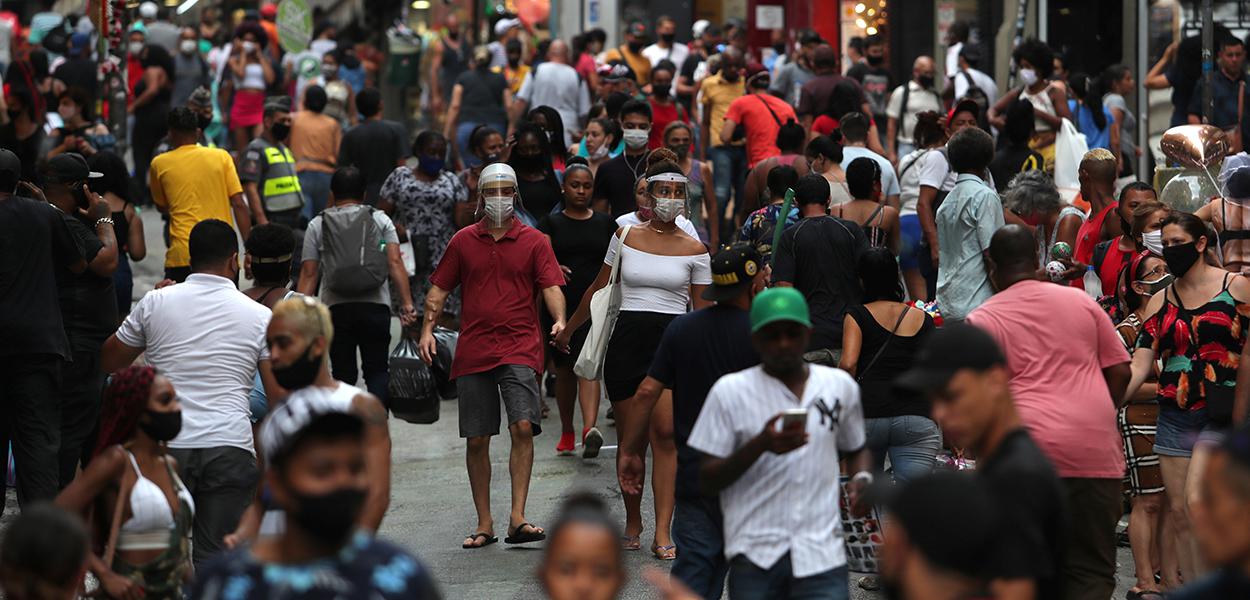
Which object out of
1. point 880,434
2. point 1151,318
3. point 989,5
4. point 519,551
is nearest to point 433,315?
point 519,551

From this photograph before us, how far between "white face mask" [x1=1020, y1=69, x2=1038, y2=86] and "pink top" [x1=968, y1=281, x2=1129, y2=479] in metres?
7.87

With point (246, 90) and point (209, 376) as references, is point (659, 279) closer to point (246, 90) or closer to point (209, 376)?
point (209, 376)

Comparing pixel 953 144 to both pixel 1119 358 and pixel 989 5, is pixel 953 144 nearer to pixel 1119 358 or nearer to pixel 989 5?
pixel 1119 358

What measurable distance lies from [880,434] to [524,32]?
1846cm

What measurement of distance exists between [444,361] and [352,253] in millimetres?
851

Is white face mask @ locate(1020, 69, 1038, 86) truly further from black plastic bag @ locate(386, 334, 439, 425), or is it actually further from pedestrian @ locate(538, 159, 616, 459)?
black plastic bag @ locate(386, 334, 439, 425)

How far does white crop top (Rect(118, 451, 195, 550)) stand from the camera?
5.91 m

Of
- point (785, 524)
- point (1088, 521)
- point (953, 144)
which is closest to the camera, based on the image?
point (785, 524)

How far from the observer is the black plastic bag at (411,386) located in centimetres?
1046

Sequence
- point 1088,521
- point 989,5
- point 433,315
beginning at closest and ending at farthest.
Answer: point 1088,521
point 433,315
point 989,5

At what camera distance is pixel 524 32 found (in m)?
26.1

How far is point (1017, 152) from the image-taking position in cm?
1316

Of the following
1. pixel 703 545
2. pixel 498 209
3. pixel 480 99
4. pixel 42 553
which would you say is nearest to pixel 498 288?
pixel 498 209

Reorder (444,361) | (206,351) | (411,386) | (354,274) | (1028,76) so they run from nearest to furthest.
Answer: (206,351) → (411,386) → (444,361) → (354,274) → (1028,76)
